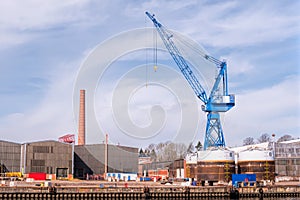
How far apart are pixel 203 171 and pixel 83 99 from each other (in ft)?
179

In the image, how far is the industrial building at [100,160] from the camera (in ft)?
432

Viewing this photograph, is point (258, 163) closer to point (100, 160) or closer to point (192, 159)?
point (192, 159)

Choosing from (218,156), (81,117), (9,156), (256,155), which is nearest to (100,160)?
(81,117)

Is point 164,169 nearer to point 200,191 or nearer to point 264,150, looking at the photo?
point 264,150

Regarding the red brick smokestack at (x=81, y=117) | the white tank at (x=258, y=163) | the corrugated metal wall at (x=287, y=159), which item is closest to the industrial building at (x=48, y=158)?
the red brick smokestack at (x=81, y=117)

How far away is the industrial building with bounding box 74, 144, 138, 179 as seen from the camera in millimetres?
131625

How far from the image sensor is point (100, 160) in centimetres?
13588

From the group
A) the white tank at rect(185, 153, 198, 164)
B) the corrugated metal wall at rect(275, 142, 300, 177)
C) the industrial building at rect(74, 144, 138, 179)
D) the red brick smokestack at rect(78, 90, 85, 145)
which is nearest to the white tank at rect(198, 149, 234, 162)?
the white tank at rect(185, 153, 198, 164)

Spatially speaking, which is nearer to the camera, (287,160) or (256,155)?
(256,155)

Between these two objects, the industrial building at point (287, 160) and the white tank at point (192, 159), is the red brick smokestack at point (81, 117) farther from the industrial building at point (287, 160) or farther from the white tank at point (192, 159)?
the industrial building at point (287, 160)

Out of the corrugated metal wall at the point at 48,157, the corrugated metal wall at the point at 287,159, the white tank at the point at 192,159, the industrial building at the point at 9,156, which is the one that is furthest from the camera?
the corrugated metal wall at the point at 287,159

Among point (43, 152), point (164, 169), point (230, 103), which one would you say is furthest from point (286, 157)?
point (43, 152)

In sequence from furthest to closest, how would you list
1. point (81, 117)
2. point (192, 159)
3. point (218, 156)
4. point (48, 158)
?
point (81, 117), point (192, 159), point (48, 158), point (218, 156)

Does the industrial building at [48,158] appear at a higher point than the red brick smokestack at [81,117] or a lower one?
lower
